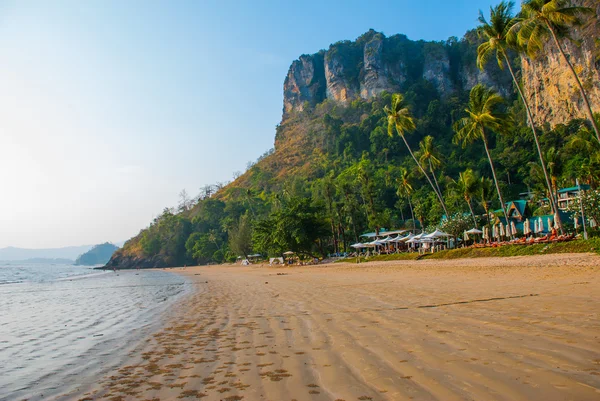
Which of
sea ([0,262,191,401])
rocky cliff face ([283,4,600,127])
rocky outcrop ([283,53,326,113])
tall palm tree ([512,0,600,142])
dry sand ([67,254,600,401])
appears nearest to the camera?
dry sand ([67,254,600,401])

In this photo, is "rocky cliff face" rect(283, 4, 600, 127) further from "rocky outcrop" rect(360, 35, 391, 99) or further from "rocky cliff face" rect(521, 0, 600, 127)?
"rocky cliff face" rect(521, 0, 600, 127)

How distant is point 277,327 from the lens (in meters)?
7.56

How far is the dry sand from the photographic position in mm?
3547

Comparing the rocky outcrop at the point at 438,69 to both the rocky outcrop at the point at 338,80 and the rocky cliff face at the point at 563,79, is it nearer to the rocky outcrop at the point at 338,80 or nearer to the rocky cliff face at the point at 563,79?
the rocky outcrop at the point at 338,80

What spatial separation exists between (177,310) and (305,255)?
4261 centimetres

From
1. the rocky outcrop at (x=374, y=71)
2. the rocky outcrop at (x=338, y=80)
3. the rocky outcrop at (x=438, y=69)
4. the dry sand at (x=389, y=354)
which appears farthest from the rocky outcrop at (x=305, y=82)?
the dry sand at (x=389, y=354)

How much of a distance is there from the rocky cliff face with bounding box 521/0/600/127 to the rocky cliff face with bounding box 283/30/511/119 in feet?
108

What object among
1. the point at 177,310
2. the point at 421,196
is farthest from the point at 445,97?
the point at 177,310

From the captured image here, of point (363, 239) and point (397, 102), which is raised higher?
point (397, 102)

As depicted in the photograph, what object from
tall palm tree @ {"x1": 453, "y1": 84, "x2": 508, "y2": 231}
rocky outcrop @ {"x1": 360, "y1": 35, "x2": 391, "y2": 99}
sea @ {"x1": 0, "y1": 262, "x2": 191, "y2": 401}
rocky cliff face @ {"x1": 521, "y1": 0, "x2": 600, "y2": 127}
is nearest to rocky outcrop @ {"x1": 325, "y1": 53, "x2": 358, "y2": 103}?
rocky outcrop @ {"x1": 360, "y1": 35, "x2": 391, "y2": 99}

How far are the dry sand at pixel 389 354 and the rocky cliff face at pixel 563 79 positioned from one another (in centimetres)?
6038

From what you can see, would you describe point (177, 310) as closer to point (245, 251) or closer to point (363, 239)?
point (363, 239)

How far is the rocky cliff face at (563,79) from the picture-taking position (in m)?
61.2

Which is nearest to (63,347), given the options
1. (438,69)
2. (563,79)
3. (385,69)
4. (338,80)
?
(563,79)
